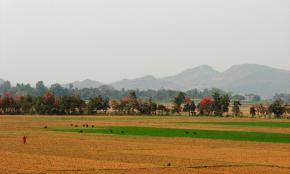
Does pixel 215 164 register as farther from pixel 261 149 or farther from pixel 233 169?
pixel 261 149

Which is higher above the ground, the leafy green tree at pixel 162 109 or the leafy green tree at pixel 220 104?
the leafy green tree at pixel 220 104

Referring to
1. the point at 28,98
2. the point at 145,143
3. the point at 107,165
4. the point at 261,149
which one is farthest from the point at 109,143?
the point at 28,98

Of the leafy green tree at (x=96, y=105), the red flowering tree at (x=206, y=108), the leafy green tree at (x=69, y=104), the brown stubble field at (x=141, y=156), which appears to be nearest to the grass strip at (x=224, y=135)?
the brown stubble field at (x=141, y=156)

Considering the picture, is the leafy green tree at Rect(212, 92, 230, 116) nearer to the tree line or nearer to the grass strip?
the tree line

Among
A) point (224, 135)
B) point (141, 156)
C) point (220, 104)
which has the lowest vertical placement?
point (141, 156)

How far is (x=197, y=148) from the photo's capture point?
5216 centimetres

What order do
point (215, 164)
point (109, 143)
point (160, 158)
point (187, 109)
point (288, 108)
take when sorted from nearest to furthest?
point (215, 164) < point (160, 158) < point (109, 143) < point (288, 108) < point (187, 109)

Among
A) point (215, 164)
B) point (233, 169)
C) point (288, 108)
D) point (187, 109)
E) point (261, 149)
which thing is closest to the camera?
point (233, 169)

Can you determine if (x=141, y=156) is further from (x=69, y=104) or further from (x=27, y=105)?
(x=27, y=105)

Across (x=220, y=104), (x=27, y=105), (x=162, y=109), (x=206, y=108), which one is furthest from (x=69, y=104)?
(x=220, y=104)

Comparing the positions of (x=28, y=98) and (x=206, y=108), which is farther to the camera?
(x=206, y=108)

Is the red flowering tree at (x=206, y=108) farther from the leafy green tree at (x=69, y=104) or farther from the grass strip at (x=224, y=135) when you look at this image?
the grass strip at (x=224, y=135)

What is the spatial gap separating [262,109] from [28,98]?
6067 centimetres

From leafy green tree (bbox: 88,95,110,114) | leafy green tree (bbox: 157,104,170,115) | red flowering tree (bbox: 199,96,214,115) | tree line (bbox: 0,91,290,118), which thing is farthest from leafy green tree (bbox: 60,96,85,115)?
red flowering tree (bbox: 199,96,214,115)
